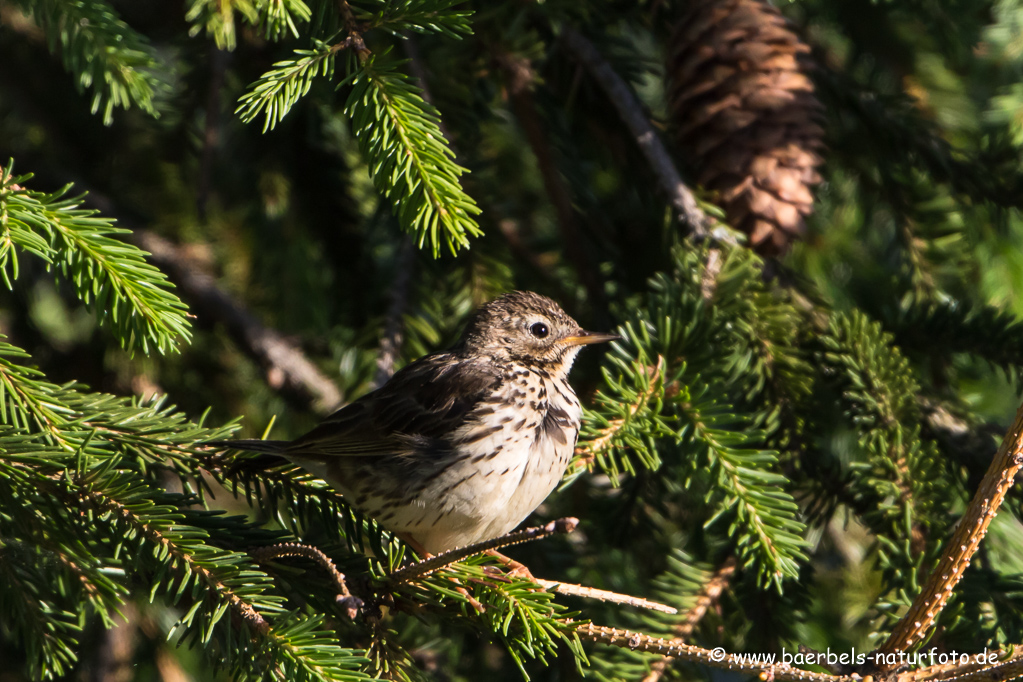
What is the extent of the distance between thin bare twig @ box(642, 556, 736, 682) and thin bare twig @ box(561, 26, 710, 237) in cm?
109

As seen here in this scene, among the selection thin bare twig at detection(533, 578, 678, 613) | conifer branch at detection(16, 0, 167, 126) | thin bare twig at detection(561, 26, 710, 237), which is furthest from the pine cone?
conifer branch at detection(16, 0, 167, 126)

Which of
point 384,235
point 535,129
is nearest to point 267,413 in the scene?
point 384,235

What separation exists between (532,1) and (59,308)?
3253 millimetres

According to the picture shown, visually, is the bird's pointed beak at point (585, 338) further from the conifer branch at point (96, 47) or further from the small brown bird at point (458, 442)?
the conifer branch at point (96, 47)

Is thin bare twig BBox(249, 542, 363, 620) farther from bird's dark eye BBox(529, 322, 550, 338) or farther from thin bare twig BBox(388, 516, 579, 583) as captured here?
bird's dark eye BBox(529, 322, 550, 338)

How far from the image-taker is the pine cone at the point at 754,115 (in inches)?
120

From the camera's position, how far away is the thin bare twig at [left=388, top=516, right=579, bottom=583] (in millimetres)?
1673

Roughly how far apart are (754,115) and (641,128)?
388 millimetres

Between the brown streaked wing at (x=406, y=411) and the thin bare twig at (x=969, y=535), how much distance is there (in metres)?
1.56

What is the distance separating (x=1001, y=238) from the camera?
4004mm

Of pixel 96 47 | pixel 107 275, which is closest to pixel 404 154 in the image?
pixel 107 275

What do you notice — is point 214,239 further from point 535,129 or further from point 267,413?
point 535,129

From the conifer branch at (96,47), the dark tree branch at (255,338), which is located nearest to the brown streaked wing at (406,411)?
the dark tree branch at (255,338)

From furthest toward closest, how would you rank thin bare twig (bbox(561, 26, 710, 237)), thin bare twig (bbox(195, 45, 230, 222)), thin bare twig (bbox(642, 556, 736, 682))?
1. thin bare twig (bbox(195, 45, 230, 222))
2. thin bare twig (bbox(561, 26, 710, 237))
3. thin bare twig (bbox(642, 556, 736, 682))
